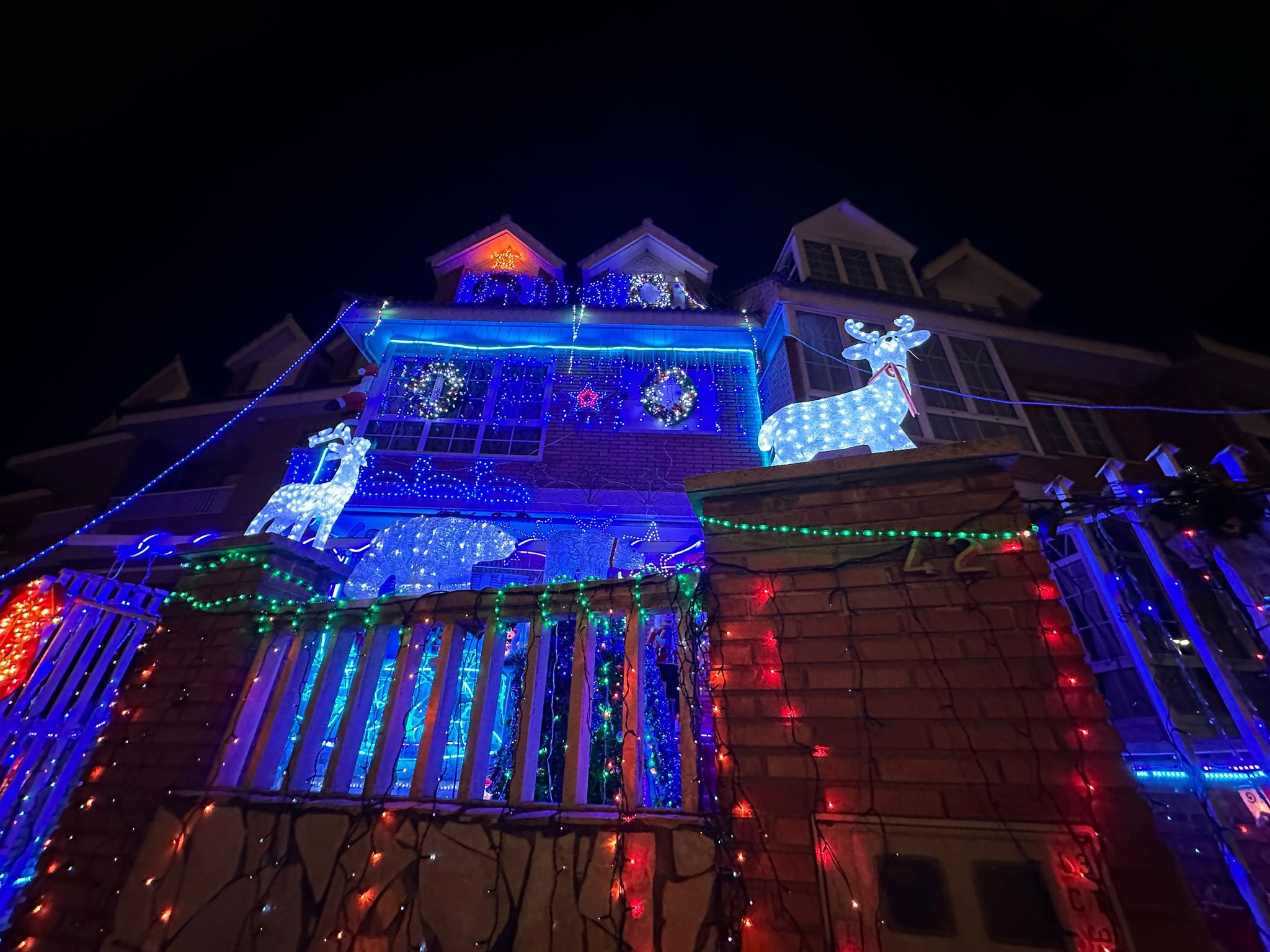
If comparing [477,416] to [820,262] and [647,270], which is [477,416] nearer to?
[647,270]

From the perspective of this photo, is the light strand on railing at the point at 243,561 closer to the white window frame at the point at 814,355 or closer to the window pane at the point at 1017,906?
the window pane at the point at 1017,906

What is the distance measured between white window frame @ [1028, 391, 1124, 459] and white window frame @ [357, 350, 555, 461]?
8.89 meters

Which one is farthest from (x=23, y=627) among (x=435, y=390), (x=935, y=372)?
(x=935, y=372)

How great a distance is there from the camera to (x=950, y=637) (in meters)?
2.19

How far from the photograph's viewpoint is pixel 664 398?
858 cm

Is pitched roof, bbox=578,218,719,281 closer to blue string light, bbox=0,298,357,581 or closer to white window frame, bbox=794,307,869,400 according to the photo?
white window frame, bbox=794,307,869,400

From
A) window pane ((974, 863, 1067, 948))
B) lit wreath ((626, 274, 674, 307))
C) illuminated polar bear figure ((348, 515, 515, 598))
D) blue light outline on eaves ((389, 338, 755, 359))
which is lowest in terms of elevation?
window pane ((974, 863, 1067, 948))

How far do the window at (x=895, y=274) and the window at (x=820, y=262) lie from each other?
39.5 inches

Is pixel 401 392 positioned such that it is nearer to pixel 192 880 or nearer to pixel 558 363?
pixel 558 363

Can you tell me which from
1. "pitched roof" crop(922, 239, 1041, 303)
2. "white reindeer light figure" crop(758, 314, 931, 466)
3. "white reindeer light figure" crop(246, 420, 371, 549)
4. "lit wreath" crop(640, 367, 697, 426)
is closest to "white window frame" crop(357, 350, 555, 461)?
"lit wreath" crop(640, 367, 697, 426)

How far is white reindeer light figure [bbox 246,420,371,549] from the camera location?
5652mm

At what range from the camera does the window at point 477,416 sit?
27.1 ft

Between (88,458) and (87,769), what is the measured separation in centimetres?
1455

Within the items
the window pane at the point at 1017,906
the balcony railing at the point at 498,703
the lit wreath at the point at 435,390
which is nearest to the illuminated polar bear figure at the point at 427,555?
the balcony railing at the point at 498,703
